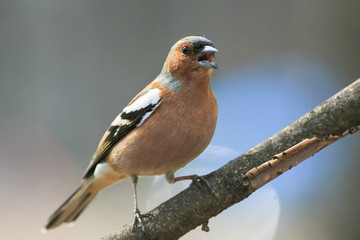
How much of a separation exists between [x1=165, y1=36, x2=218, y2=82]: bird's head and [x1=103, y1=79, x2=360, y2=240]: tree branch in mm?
496

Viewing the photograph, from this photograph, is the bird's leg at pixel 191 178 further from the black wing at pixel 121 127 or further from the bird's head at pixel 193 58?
the bird's head at pixel 193 58

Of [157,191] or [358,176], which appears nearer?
[157,191]

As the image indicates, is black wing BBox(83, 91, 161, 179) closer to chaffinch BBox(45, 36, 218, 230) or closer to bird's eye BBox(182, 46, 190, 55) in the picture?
chaffinch BBox(45, 36, 218, 230)

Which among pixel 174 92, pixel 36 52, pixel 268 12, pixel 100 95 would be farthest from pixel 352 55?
pixel 36 52

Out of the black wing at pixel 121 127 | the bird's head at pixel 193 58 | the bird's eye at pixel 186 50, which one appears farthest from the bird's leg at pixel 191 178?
the bird's eye at pixel 186 50

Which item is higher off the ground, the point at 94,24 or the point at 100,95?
the point at 94,24

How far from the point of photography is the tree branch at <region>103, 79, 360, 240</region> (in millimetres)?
1498

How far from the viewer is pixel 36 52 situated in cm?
390

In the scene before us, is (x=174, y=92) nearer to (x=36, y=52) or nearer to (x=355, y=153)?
(x=355, y=153)

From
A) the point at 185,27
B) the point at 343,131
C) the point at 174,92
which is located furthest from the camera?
the point at 185,27

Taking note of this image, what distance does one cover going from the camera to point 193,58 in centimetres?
188

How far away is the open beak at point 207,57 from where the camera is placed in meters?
1.81

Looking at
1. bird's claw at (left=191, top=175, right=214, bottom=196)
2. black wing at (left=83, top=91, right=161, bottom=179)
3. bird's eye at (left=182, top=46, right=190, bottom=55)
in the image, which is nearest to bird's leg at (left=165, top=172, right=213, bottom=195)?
bird's claw at (left=191, top=175, right=214, bottom=196)

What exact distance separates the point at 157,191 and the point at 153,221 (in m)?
0.76
